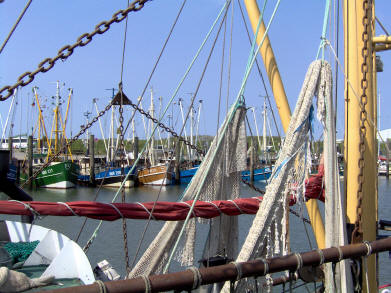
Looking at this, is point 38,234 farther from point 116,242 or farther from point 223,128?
point 116,242

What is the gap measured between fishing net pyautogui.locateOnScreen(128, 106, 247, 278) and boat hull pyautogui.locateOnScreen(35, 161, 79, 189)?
3183 centimetres

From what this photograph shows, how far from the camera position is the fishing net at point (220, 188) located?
4.44 meters

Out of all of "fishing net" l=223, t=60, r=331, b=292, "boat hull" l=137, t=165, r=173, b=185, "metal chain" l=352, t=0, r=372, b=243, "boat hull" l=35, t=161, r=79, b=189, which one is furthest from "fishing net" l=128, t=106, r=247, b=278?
"boat hull" l=137, t=165, r=173, b=185

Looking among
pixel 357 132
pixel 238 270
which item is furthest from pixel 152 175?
pixel 238 270

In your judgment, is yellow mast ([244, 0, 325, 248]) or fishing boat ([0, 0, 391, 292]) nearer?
fishing boat ([0, 0, 391, 292])

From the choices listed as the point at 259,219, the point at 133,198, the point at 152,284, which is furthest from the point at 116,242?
the point at 133,198

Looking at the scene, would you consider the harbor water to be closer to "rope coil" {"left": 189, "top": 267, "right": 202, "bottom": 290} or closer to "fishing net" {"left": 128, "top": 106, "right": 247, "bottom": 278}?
"fishing net" {"left": 128, "top": 106, "right": 247, "bottom": 278}

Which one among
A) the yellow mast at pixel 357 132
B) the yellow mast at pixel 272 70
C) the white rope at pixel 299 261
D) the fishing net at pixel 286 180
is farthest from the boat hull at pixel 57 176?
the white rope at pixel 299 261

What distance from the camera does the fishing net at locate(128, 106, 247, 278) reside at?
4438 mm

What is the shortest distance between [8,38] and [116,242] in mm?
11880

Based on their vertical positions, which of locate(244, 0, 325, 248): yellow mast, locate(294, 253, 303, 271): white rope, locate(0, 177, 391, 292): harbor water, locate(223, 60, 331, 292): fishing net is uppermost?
locate(244, 0, 325, 248): yellow mast

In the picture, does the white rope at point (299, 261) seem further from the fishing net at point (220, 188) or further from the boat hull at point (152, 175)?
the boat hull at point (152, 175)

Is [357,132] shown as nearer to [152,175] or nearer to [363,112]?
[363,112]

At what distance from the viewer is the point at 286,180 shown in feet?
12.0
